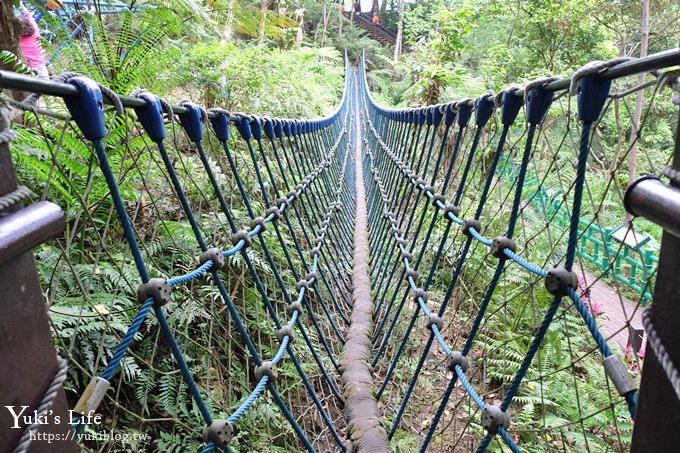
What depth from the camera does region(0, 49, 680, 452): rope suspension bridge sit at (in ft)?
1.14

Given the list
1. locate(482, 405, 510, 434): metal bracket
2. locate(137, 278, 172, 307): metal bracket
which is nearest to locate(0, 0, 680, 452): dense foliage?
locate(137, 278, 172, 307): metal bracket

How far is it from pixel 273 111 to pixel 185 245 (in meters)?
1.53

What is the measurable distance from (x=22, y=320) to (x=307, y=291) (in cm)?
104

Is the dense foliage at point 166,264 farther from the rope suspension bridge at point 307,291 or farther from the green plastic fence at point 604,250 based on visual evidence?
the green plastic fence at point 604,250

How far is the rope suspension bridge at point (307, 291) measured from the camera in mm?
346

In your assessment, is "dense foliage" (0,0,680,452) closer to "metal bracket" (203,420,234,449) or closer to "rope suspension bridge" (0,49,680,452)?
"rope suspension bridge" (0,49,680,452)

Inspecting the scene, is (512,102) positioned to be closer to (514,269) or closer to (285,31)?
(514,269)

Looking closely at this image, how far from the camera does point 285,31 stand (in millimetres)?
6184

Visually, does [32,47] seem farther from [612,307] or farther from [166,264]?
[612,307]

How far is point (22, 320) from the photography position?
0.26 meters

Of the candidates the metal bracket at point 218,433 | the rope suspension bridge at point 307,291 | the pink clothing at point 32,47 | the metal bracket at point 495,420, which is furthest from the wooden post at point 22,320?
the pink clothing at point 32,47

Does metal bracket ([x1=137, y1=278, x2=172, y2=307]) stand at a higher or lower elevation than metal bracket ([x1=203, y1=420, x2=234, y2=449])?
higher

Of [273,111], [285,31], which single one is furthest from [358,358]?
[285,31]

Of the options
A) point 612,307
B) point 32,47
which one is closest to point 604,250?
point 612,307
